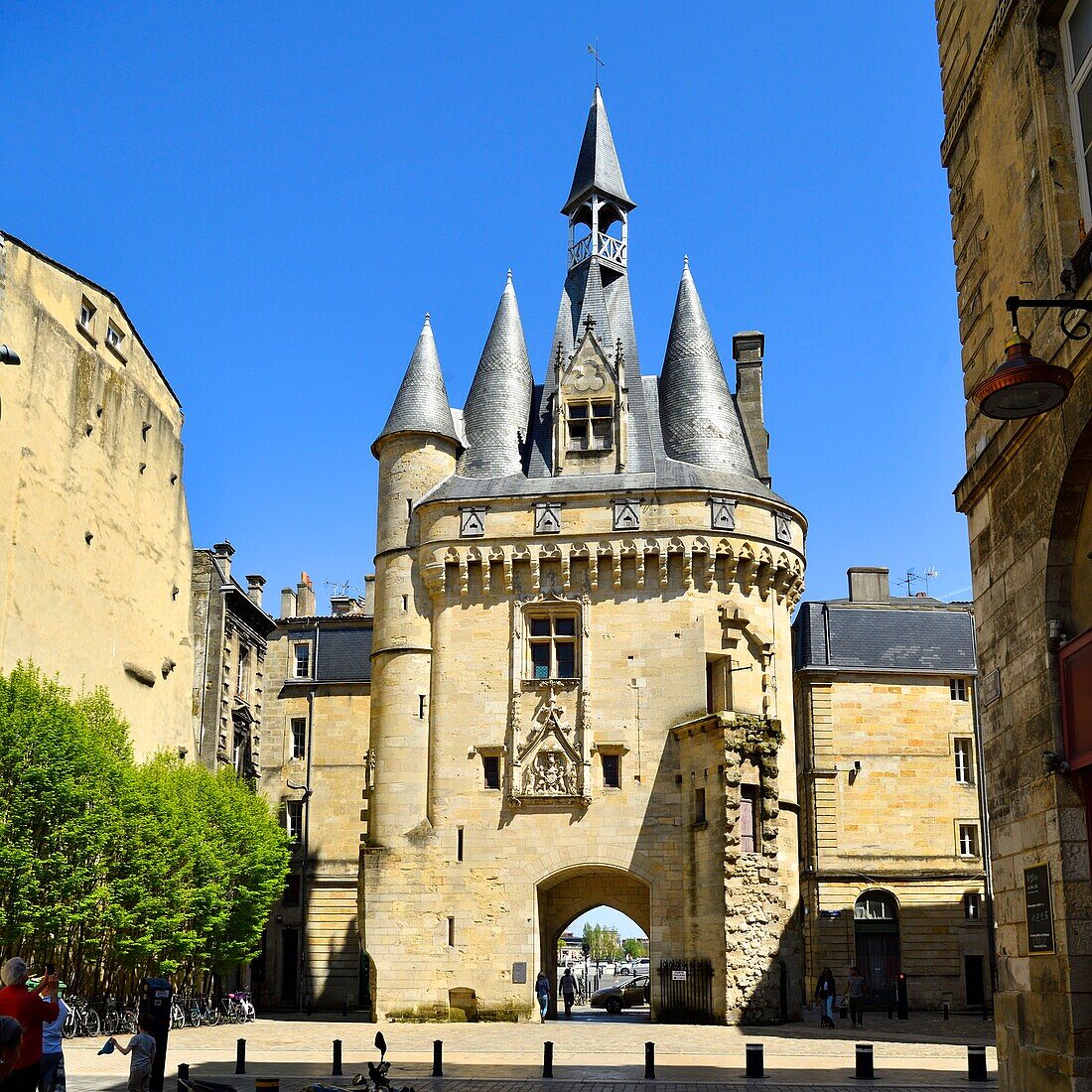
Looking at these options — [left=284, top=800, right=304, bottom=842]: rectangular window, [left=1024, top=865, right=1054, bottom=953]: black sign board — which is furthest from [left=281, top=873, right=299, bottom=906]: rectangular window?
[left=1024, top=865, right=1054, bottom=953]: black sign board

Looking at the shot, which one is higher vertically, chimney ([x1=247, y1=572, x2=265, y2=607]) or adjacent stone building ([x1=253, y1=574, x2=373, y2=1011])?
chimney ([x1=247, y1=572, x2=265, y2=607])

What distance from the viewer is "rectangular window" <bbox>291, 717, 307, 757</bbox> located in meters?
48.0

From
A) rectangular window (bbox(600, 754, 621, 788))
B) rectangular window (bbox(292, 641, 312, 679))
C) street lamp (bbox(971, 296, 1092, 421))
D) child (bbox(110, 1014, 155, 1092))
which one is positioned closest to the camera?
street lamp (bbox(971, 296, 1092, 421))

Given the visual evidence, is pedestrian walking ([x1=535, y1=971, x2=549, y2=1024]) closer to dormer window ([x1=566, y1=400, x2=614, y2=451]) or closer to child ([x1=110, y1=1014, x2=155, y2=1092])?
dormer window ([x1=566, y1=400, x2=614, y2=451])

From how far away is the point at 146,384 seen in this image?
3916 centimetres

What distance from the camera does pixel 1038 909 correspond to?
10414 mm

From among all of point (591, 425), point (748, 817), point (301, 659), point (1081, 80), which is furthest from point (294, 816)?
point (1081, 80)

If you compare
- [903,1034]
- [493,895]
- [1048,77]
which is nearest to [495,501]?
[493,895]

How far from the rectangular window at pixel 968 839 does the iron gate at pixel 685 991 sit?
44.1 feet

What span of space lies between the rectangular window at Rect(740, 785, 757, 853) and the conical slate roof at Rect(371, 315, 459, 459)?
41.9 feet

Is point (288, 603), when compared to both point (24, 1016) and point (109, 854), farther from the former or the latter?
point (24, 1016)

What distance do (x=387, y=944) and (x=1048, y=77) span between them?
26.8m

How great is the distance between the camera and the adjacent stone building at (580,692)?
31734 mm

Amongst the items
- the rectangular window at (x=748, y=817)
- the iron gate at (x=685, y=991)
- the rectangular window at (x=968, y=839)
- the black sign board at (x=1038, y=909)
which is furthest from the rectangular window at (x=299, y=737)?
the black sign board at (x=1038, y=909)
